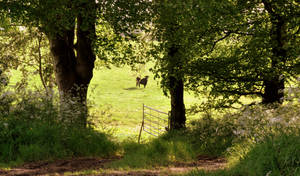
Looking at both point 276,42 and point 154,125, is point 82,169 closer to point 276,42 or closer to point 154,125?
point 276,42

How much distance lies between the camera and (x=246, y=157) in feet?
20.2

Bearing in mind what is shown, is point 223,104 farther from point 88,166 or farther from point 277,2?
point 88,166

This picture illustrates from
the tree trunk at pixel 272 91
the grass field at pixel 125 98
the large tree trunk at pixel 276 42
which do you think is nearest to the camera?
the large tree trunk at pixel 276 42

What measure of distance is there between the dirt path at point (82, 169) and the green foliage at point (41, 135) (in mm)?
672

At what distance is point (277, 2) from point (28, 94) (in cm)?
939

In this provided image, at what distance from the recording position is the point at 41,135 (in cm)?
952

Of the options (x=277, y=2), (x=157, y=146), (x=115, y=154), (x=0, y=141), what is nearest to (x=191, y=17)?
(x=277, y=2)

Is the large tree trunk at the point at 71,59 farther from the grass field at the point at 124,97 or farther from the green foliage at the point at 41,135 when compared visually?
the grass field at the point at 124,97

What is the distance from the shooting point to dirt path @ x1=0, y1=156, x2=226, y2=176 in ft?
22.6

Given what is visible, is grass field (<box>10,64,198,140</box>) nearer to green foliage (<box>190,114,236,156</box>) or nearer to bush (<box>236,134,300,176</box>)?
green foliage (<box>190,114,236,156</box>)

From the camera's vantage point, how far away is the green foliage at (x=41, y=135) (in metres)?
9.07

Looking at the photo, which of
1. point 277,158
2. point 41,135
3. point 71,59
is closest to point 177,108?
point 71,59

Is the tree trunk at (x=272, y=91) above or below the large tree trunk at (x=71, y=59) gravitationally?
below

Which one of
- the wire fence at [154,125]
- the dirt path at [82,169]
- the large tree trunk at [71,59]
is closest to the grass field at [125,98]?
the wire fence at [154,125]
